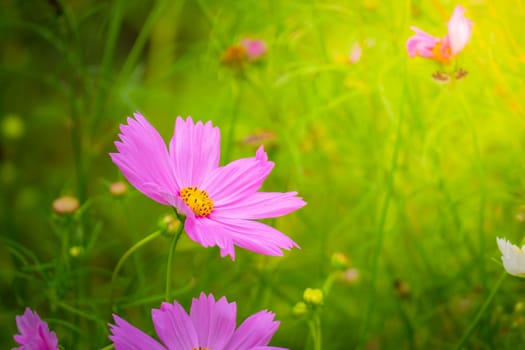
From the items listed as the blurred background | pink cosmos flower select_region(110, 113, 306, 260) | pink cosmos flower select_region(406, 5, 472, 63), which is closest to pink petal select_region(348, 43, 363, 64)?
the blurred background

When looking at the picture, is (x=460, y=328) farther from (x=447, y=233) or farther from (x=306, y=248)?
(x=306, y=248)

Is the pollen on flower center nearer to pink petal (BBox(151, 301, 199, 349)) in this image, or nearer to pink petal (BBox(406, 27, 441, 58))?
pink petal (BBox(151, 301, 199, 349))

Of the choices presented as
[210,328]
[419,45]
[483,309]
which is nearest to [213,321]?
[210,328]

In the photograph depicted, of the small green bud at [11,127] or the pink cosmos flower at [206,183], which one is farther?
the small green bud at [11,127]

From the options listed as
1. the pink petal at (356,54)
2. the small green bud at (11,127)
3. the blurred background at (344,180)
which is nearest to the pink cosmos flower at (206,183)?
the blurred background at (344,180)

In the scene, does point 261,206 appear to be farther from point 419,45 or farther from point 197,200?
point 419,45

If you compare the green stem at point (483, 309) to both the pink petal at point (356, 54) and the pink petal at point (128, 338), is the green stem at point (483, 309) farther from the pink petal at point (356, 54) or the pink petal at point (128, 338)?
the pink petal at point (356, 54)

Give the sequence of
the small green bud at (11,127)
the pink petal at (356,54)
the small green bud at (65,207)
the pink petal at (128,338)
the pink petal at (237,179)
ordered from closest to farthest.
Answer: the pink petal at (128,338) < the pink petal at (237,179) < the small green bud at (65,207) < the pink petal at (356,54) < the small green bud at (11,127)

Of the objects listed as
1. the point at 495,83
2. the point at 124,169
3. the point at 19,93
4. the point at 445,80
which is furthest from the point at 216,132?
the point at 19,93
